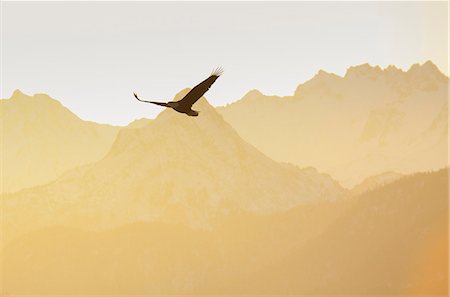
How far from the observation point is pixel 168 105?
36844mm

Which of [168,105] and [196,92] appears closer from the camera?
[168,105]

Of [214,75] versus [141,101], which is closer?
[141,101]

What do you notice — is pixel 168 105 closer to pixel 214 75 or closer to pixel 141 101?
pixel 141 101

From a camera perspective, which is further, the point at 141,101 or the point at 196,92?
the point at 196,92

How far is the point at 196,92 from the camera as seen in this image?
3925 cm

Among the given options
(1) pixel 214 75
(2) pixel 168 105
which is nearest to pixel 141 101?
(2) pixel 168 105

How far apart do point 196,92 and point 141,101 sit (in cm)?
345

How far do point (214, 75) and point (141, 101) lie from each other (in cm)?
467

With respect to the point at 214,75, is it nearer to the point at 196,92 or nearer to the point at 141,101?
the point at 196,92

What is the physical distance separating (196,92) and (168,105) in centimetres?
278

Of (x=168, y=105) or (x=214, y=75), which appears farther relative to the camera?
(x=214, y=75)

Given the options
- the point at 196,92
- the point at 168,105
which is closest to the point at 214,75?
the point at 196,92

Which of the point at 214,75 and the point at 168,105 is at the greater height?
the point at 214,75

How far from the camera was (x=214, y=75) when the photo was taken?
39.9 metres
